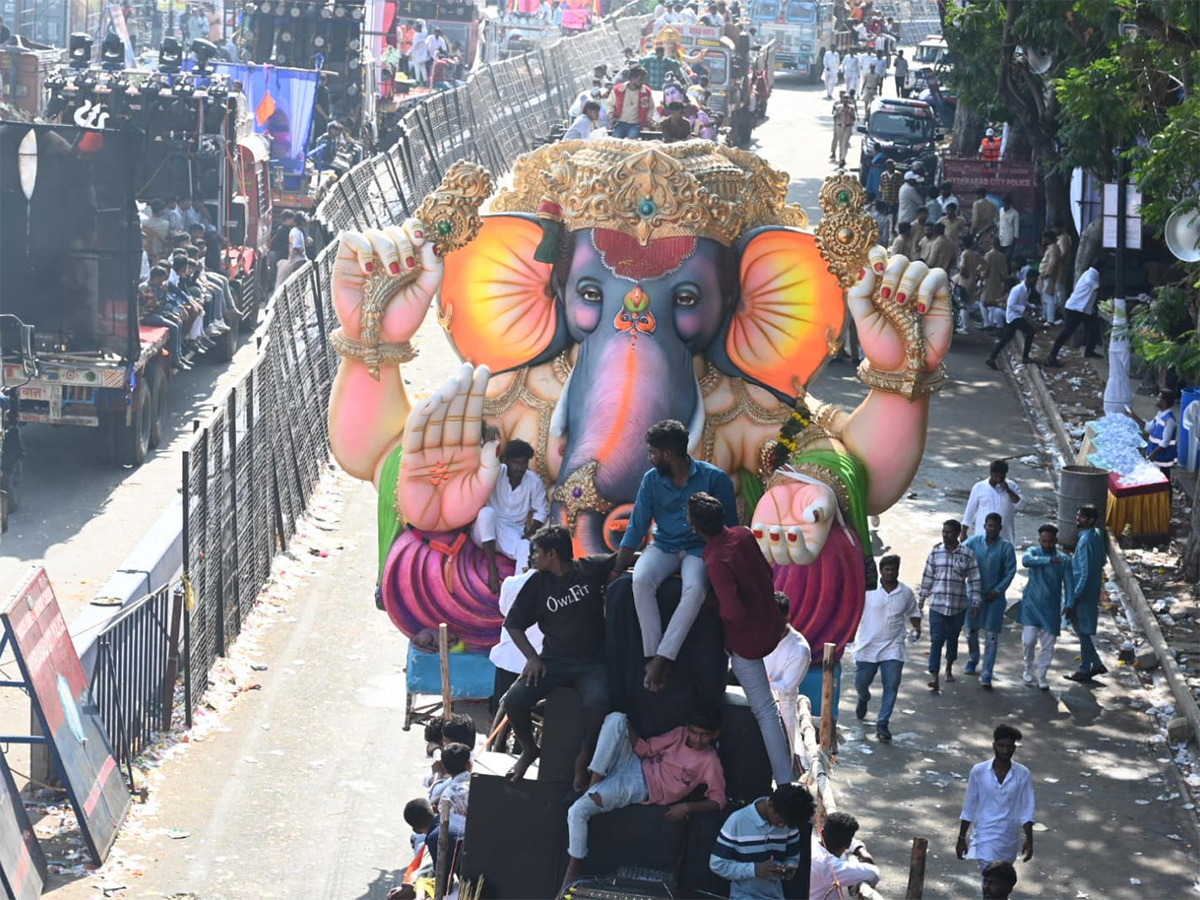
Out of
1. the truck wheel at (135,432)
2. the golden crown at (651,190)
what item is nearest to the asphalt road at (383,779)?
the truck wheel at (135,432)

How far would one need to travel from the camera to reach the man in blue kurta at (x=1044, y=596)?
1498 centimetres

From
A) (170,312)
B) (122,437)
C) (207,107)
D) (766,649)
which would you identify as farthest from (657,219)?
(207,107)

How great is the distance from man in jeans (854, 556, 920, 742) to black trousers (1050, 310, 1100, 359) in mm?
12025

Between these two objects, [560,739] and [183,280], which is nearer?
[560,739]

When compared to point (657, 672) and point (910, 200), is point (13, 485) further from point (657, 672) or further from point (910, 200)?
point (910, 200)

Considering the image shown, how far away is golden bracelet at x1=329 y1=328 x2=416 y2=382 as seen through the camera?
1169 cm

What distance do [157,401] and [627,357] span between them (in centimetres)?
970

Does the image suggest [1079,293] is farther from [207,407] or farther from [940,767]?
[940,767]

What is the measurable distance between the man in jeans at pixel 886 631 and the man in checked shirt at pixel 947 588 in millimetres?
841

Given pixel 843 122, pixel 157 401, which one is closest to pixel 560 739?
pixel 157 401

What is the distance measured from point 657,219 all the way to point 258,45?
2627cm

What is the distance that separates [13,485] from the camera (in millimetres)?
17906

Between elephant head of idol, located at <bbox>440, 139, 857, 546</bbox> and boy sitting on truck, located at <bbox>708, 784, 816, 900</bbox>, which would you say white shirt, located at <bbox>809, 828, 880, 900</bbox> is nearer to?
boy sitting on truck, located at <bbox>708, 784, 816, 900</bbox>

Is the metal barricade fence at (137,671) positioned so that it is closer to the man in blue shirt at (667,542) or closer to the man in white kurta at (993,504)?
the man in blue shirt at (667,542)
